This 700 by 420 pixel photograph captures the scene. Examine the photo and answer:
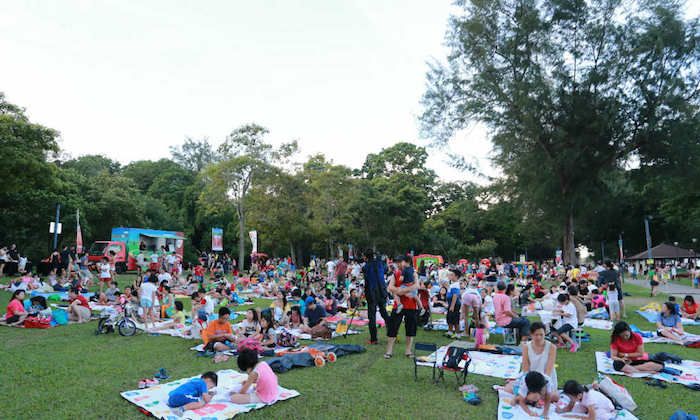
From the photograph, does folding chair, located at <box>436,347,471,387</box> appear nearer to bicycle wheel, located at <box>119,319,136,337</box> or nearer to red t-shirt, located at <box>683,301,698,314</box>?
bicycle wheel, located at <box>119,319,136,337</box>

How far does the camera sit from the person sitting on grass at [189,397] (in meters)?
4.62

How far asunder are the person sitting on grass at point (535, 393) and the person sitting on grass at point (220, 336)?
4.83 m

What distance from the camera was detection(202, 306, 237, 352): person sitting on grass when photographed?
24.2 feet

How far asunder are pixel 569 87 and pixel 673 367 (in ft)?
51.7

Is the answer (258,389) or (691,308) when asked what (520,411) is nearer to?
(258,389)

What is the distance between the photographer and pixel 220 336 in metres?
7.47

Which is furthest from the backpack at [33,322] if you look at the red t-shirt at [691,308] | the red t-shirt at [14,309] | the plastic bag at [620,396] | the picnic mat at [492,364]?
the red t-shirt at [691,308]

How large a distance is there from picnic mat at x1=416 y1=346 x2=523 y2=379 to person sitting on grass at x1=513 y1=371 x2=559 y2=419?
1.17m

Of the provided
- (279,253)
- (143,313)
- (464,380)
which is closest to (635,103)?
(464,380)

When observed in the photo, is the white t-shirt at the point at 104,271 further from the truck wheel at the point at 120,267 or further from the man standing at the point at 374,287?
the man standing at the point at 374,287

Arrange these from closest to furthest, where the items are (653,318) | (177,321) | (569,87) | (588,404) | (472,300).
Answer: (588,404) < (472,300) < (177,321) < (653,318) < (569,87)

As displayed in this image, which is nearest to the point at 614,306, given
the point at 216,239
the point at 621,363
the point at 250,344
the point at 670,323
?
the point at 670,323

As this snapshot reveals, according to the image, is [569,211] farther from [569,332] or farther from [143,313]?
[143,313]

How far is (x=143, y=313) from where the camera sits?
33.8ft
